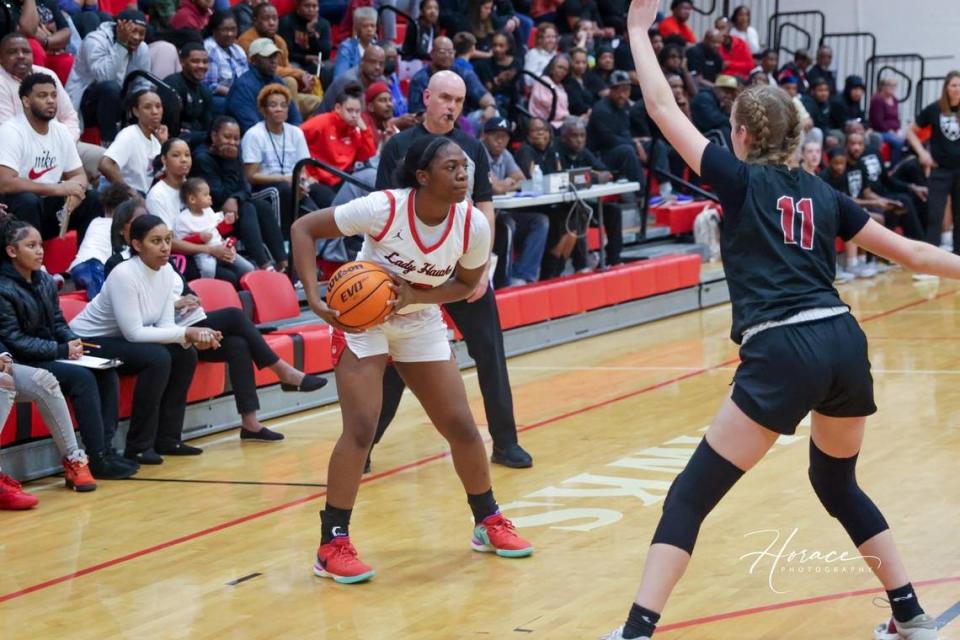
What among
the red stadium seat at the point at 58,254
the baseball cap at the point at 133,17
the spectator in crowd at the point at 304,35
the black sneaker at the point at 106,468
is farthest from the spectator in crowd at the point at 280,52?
the black sneaker at the point at 106,468

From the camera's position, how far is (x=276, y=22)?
42.7 ft

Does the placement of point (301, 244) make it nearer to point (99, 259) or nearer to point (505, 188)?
point (99, 259)

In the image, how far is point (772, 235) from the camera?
4117mm

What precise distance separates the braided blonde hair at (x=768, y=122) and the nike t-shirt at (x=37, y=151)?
6.24 metres

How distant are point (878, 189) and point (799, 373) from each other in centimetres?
1350

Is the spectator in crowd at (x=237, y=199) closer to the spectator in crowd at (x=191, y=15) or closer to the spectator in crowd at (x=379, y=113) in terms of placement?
the spectator in crowd at (x=379, y=113)

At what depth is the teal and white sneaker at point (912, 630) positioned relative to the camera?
4.27 meters

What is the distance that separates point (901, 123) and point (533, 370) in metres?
13.0

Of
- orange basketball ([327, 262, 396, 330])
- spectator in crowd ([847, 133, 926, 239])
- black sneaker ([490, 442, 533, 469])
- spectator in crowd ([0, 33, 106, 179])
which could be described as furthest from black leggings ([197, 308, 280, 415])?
spectator in crowd ([847, 133, 926, 239])

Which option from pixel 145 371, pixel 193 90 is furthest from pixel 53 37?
pixel 145 371

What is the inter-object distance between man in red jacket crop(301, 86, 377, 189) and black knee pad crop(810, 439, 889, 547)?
7.87m

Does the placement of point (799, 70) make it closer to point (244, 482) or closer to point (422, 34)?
point (422, 34)

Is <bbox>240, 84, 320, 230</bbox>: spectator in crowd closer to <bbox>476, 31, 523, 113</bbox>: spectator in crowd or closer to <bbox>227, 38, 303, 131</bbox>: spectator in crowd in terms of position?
<bbox>227, 38, 303, 131</bbox>: spectator in crowd

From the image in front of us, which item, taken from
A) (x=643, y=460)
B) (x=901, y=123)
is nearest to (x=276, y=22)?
(x=643, y=460)
